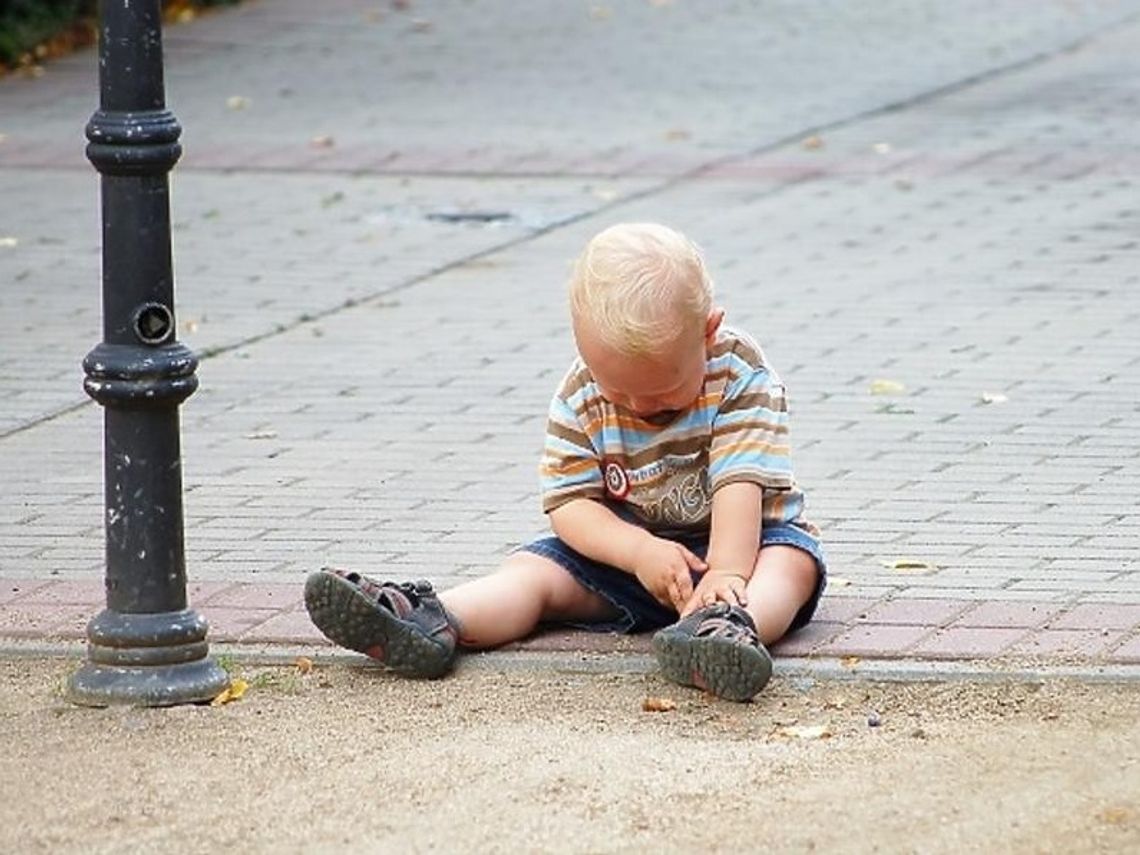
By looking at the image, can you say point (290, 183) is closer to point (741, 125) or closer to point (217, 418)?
point (741, 125)

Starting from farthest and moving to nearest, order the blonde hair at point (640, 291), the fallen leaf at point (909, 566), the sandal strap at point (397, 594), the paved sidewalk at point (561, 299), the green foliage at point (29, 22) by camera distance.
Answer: the green foliage at point (29, 22)
the paved sidewalk at point (561, 299)
the fallen leaf at point (909, 566)
the sandal strap at point (397, 594)
the blonde hair at point (640, 291)

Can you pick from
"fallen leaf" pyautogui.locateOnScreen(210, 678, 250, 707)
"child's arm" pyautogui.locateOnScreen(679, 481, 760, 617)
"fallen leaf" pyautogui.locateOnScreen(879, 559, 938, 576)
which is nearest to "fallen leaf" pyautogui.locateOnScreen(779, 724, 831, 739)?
"child's arm" pyautogui.locateOnScreen(679, 481, 760, 617)

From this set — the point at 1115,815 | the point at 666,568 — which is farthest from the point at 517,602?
the point at 1115,815

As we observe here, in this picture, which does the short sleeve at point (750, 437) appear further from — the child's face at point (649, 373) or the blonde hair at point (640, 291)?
the blonde hair at point (640, 291)

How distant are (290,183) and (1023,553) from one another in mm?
6681

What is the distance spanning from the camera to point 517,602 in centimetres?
523

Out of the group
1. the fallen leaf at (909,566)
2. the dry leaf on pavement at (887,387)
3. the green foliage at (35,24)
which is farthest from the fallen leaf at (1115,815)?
the green foliage at (35,24)

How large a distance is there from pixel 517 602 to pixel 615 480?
31cm

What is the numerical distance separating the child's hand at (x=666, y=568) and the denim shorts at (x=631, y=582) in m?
0.16

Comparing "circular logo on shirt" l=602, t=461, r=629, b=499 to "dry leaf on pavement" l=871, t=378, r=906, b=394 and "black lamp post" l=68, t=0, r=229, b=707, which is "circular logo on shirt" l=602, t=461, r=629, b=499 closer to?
"black lamp post" l=68, t=0, r=229, b=707

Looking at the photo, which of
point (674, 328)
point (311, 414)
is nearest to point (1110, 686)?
point (674, 328)

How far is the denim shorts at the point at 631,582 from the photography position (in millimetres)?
5230

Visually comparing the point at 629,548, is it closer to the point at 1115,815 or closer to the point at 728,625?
the point at 728,625

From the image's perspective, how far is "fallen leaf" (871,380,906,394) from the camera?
779cm
